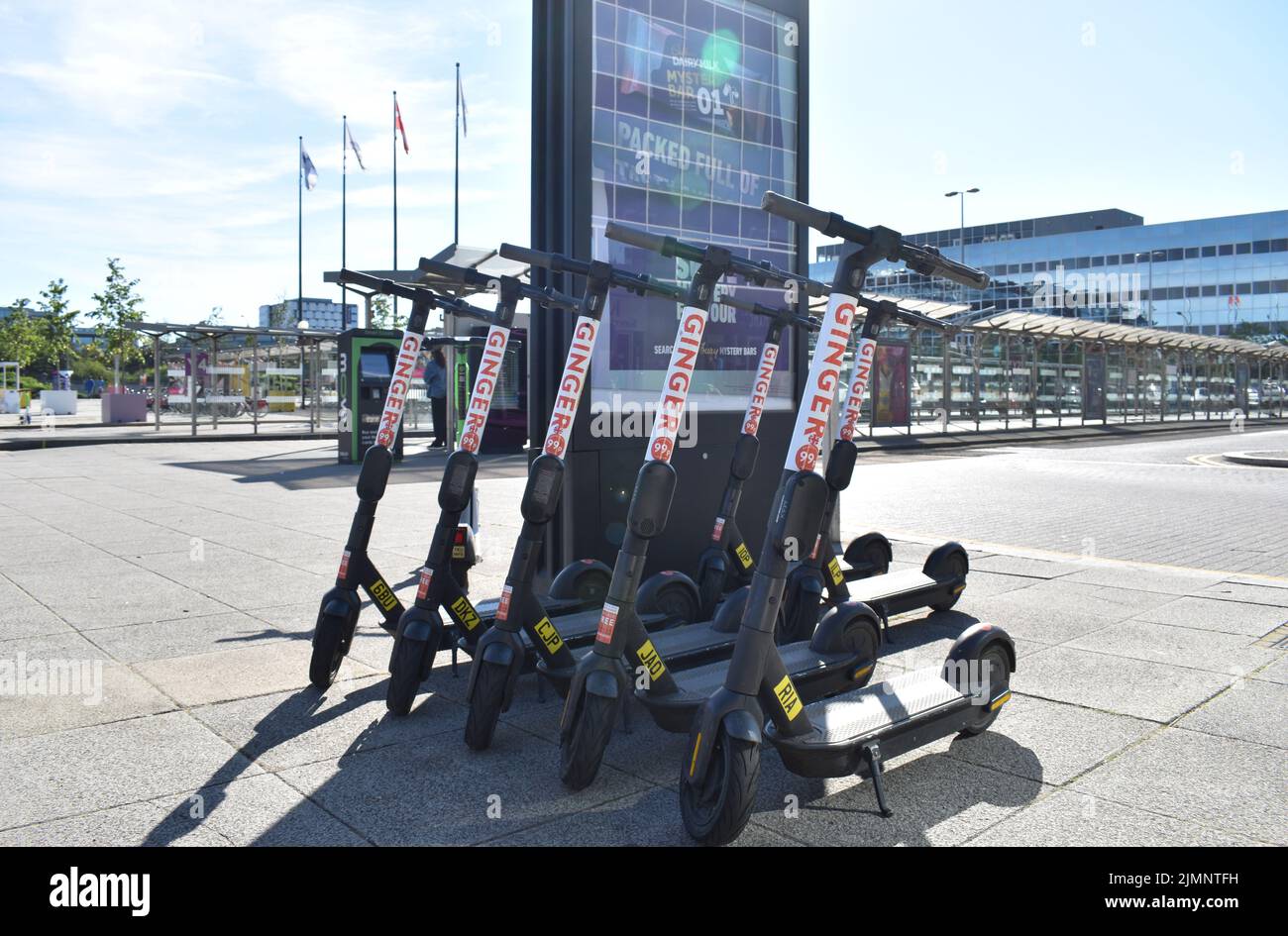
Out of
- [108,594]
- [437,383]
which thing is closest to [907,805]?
[108,594]

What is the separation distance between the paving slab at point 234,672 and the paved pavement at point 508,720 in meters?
0.02

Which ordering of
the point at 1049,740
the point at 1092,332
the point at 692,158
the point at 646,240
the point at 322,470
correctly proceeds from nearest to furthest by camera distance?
the point at 646,240, the point at 1049,740, the point at 692,158, the point at 322,470, the point at 1092,332

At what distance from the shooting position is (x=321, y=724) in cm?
413

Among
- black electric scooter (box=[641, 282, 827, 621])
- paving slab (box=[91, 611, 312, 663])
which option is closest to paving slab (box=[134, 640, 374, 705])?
paving slab (box=[91, 611, 312, 663])

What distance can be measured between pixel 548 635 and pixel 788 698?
131 centimetres

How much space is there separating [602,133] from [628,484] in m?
2.28

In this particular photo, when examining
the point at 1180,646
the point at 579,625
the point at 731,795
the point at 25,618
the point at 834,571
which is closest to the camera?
the point at 731,795

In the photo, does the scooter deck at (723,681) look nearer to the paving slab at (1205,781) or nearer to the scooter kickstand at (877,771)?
the scooter kickstand at (877,771)

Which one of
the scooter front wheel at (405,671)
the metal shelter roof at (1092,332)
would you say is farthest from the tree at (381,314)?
the scooter front wheel at (405,671)

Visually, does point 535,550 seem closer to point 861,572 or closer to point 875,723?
point 875,723

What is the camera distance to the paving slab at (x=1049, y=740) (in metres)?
3.67

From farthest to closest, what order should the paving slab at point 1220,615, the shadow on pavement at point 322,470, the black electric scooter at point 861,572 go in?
the shadow on pavement at point 322,470 → the paving slab at point 1220,615 → the black electric scooter at point 861,572
